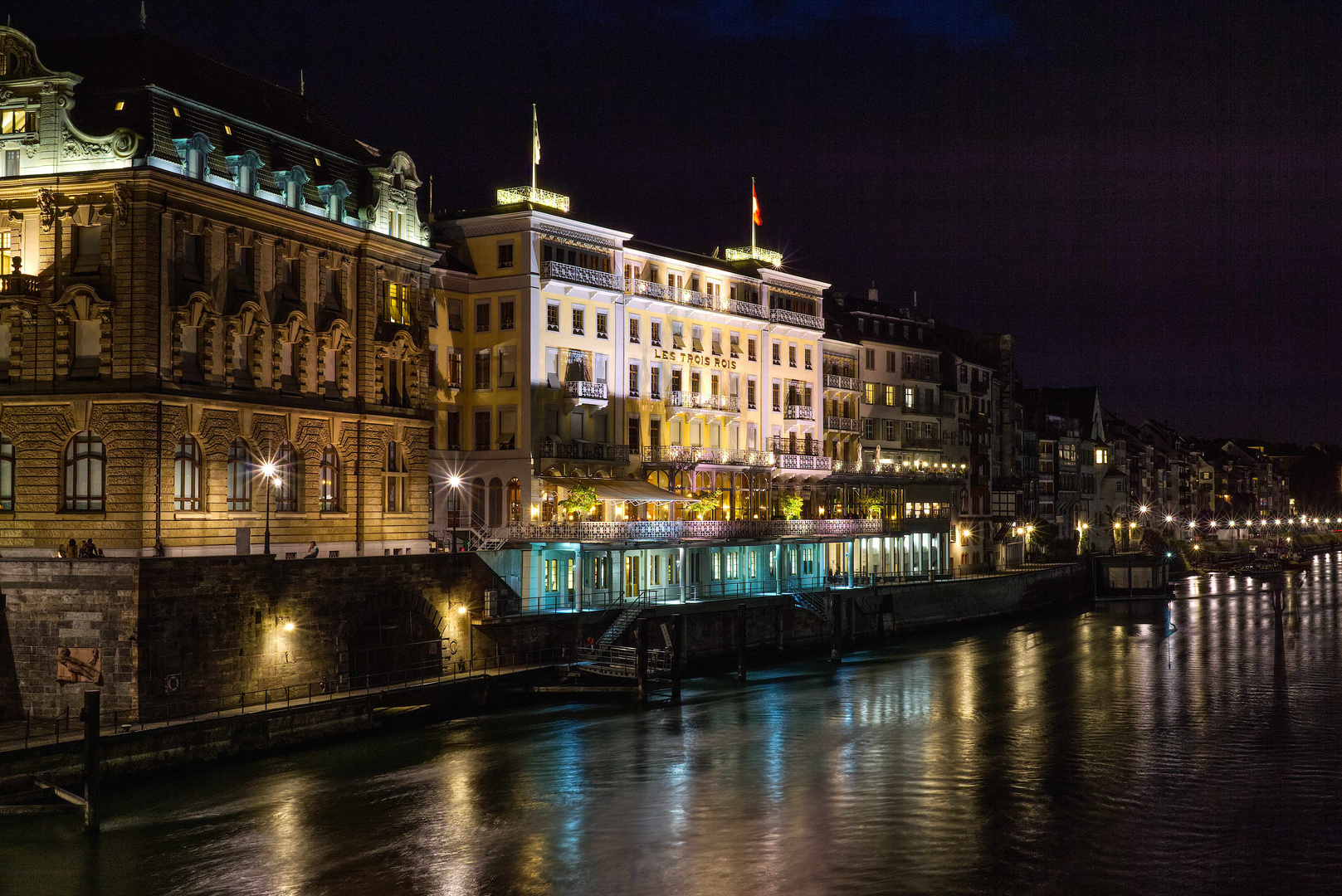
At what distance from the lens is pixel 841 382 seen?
4117 inches

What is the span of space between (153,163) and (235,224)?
4683mm

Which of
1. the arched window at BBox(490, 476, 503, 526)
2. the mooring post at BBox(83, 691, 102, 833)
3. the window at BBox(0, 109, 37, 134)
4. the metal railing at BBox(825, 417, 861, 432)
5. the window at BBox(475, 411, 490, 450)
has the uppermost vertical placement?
the window at BBox(0, 109, 37, 134)

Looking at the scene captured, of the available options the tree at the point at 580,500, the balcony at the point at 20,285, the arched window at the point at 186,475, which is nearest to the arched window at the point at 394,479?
the tree at the point at 580,500

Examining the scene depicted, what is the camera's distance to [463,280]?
75.1 meters

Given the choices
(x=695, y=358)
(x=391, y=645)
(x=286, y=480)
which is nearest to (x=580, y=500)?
(x=391, y=645)

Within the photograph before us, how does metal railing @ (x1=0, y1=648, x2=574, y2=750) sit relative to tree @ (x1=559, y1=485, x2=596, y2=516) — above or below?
below

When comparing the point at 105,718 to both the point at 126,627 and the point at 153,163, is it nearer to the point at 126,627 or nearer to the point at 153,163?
the point at 126,627

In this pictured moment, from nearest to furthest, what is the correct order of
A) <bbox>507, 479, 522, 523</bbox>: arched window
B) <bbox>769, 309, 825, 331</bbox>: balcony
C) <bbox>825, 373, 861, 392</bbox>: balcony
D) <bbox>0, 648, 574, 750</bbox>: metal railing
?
<bbox>0, 648, 574, 750</bbox>: metal railing, <bbox>507, 479, 522, 523</bbox>: arched window, <bbox>769, 309, 825, 331</bbox>: balcony, <bbox>825, 373, 861, 392</bbox>: balcony

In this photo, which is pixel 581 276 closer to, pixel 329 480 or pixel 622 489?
pixel 622 489

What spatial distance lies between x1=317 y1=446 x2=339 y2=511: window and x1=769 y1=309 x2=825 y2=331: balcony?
1675 inches

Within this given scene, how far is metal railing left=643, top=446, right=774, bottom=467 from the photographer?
8250 centimetres

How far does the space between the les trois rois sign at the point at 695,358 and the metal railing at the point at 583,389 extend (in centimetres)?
790

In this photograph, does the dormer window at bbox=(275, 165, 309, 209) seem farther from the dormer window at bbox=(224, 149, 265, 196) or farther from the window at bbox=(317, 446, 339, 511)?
the window at bbox=(317, 446, 339, 511)

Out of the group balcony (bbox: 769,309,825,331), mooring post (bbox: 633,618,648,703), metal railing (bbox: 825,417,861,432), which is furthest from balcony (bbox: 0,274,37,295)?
metal railing (bbox: 825,417,861,432)
